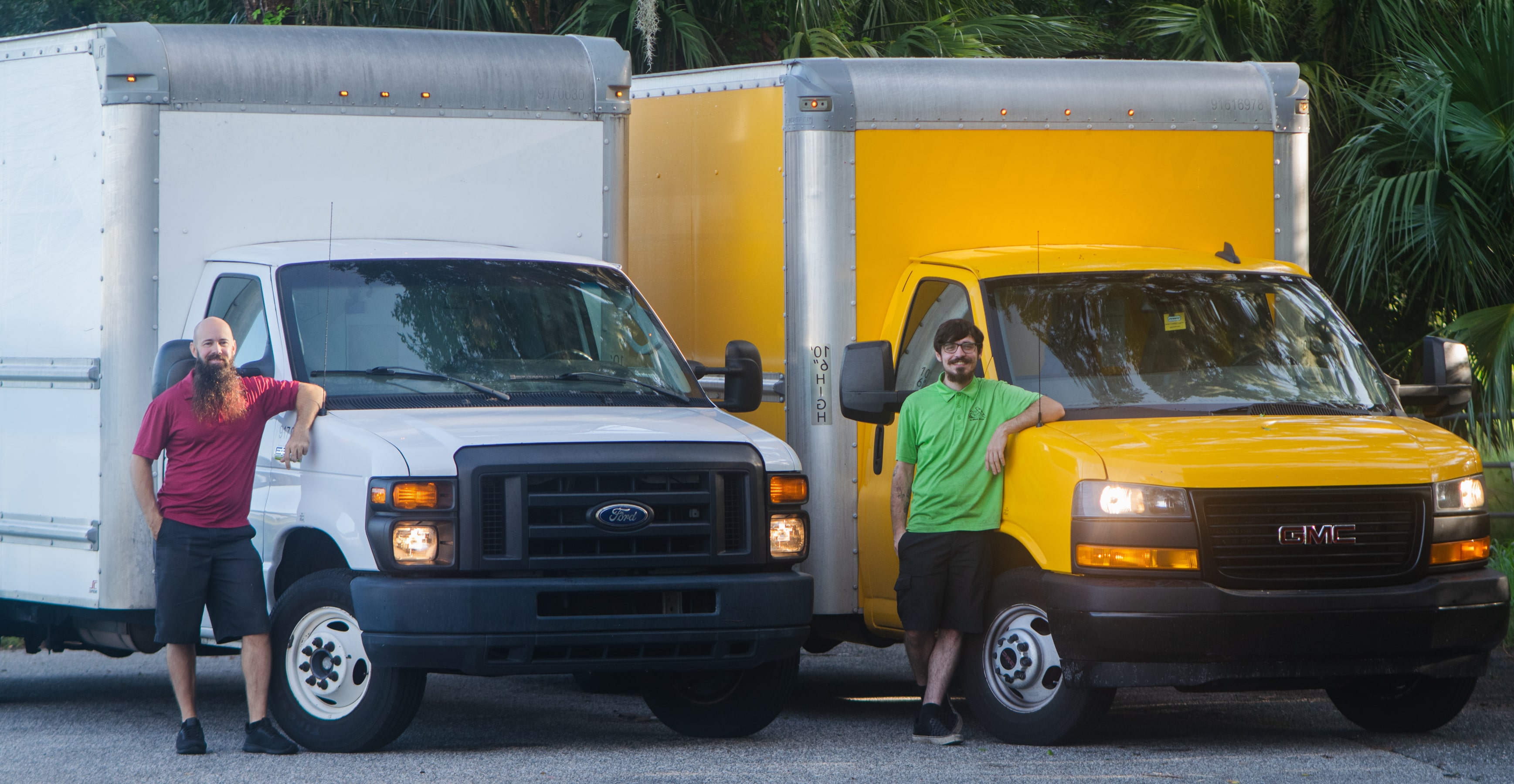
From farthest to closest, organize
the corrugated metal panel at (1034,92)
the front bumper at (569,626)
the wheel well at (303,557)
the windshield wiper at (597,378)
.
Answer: the corrugated metal panel at (1034,92)
the windshield wiper at (597,378)
the wheel well at (303,557)
the front bumper at (569,626)

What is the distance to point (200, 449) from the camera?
768 centimetres

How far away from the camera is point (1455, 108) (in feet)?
37.2

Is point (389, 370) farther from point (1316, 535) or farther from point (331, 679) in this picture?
point (1316, 535)

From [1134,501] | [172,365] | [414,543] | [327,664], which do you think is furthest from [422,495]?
[1134,501]

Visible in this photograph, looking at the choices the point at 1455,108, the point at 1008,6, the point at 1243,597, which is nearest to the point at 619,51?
the point at 1243,597

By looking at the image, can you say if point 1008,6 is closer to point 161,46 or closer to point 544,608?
point 161,46

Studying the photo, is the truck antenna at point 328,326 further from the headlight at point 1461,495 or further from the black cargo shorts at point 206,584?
the headlight at point 1461,495

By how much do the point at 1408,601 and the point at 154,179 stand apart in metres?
5.65

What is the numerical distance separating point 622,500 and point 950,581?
4.98ft

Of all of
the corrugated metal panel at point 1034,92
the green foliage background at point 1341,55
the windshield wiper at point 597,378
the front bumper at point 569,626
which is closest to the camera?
the front bumper at point 569,626

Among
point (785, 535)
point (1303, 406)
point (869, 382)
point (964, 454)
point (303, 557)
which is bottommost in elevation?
point (303, 557)

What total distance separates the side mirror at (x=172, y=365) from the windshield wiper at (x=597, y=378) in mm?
1348

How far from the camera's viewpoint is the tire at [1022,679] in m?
7.73

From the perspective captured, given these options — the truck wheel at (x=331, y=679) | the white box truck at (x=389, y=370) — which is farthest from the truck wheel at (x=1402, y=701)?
the truck wheel at (x=331, y=679)
